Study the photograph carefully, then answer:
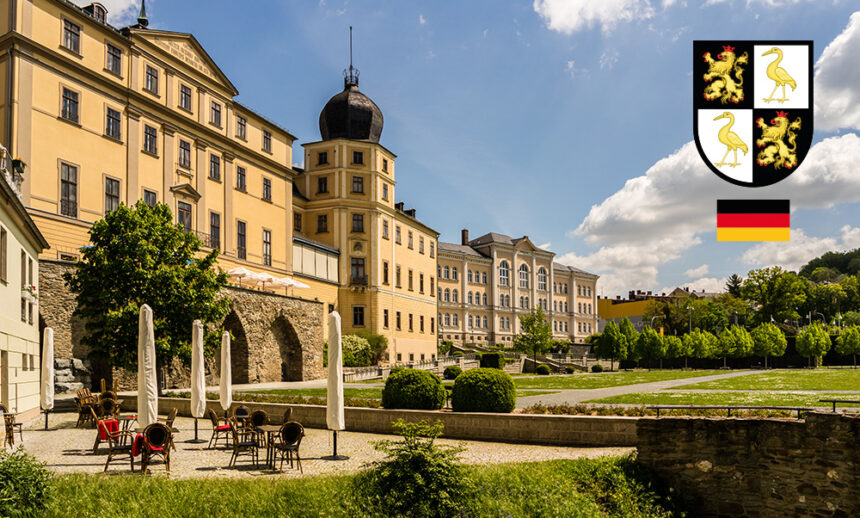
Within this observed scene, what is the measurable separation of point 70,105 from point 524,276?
81.7 m

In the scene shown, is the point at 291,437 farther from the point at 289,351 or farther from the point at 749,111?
the point at 289,351

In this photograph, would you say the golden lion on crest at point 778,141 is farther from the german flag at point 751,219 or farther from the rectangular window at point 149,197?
the rectangular window at point 149,197

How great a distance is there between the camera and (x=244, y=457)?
15.2 meters

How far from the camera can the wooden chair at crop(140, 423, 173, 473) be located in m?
13.0

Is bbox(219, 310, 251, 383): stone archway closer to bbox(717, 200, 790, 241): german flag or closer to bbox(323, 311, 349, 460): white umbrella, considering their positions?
bbox(323, 311, 349, 460): white umbrella

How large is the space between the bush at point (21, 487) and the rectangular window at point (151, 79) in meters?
32.5

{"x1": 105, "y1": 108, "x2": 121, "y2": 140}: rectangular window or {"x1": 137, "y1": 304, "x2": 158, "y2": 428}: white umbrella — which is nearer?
{"x1": 137, "y1": 304, "x2": 158, "y2": 428}: white umbrella

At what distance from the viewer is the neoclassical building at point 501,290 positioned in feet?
314

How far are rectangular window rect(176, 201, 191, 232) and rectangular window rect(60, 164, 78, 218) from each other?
7.21m

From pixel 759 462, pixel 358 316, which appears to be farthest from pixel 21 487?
pixel 358 316

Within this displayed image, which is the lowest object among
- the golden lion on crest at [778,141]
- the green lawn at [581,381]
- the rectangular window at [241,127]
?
the green lawn at [581,381]

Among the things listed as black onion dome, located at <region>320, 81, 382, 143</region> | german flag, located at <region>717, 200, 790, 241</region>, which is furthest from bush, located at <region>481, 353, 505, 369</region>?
german flag, located at <region>717, 200, 790, 241</region>

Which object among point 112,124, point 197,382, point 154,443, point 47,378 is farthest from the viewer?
point 112,124

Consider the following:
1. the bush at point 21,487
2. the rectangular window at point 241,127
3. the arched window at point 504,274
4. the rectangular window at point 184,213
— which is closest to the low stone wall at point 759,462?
the bush at point 21,487
